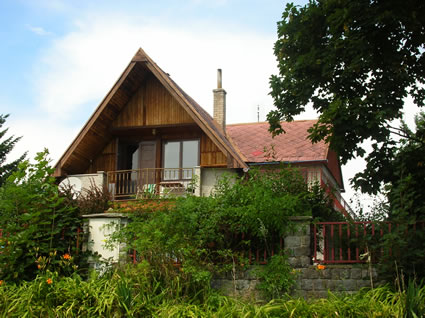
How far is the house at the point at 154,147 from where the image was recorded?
16.7 metres

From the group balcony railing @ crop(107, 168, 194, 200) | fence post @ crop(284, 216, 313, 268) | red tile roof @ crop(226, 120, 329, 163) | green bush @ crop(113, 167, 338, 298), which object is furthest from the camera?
red tile roof @ crop(226, 120, 329, 163)

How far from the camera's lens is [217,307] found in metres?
8.22

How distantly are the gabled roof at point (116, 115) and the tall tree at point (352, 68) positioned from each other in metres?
4.98

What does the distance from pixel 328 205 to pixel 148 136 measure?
8.96 metres

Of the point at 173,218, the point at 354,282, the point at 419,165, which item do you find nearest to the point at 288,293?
the point at 354,282

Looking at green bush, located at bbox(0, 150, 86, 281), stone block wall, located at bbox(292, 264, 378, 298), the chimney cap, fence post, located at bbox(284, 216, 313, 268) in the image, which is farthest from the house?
stone block wall, located at bbox(292, 264, 378, 298)

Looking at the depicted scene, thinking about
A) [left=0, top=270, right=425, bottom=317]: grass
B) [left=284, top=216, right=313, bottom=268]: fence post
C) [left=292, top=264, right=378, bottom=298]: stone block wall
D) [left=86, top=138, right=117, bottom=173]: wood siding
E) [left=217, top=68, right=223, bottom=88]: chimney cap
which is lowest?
[left=0, top=270, right=425, bottom=317]: grass

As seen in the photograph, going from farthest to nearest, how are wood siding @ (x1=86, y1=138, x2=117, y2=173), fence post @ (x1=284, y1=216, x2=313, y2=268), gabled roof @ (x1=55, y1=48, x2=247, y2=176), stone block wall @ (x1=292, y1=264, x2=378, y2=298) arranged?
wood siding @ (x1=86, y1=138, x2=117, y2=173) < gabled roof @ (x1=55, y1=48, x2=247, y2=176) < fence post @ (x1=284, y1=216, x2=313, y2=268) < stone block wall @ (x1=292, y1=264, x2=378, y2=298)

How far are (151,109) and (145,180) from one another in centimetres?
226

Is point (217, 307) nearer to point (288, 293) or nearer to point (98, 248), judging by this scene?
point (288, 293)

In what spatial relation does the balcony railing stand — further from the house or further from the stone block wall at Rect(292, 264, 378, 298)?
the stone block wall at Rect(292, 264, 378, 298)

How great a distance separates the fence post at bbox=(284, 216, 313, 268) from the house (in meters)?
7.04

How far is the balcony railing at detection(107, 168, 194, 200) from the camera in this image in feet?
55.6

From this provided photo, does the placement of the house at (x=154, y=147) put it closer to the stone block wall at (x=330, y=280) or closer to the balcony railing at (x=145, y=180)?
the balcony railing at (x=145, y=180)
